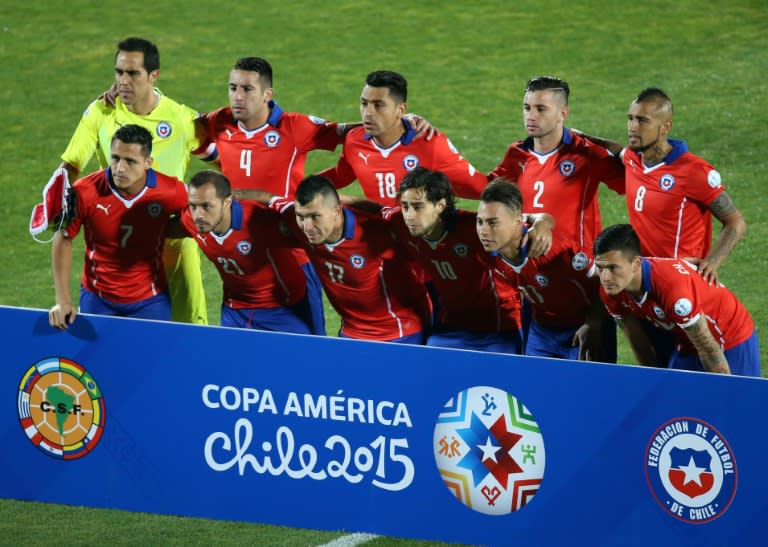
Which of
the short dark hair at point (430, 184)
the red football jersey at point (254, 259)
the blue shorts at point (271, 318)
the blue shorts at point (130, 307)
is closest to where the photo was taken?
the short dark hair at point (430, 184)

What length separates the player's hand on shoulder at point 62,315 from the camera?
19.7 ft

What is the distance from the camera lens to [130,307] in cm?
746

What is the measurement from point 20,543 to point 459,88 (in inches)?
365

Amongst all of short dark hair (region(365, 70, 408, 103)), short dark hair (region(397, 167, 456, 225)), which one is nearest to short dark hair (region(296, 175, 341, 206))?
short dark hair (region(397, 167, 456, 225))

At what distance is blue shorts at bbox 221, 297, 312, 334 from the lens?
7359mm

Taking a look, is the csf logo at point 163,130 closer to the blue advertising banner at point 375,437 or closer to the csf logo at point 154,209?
the csf logo at point 154,209

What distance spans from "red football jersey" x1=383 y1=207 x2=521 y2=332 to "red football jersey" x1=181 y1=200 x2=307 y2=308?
67 cm

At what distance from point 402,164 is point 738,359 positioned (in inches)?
84.6

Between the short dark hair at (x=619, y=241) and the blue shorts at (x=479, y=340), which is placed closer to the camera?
the short dark hair at (x=619, y=241)

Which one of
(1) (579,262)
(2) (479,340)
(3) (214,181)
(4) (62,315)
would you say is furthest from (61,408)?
(1) (579,262)

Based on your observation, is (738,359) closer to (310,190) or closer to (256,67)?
(310,190)

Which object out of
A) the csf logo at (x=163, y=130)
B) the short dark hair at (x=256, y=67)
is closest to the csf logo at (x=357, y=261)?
the short dark hair at (x=256, y=67)

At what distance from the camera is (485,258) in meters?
6.64

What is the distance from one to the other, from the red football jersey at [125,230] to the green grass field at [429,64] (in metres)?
3.40
